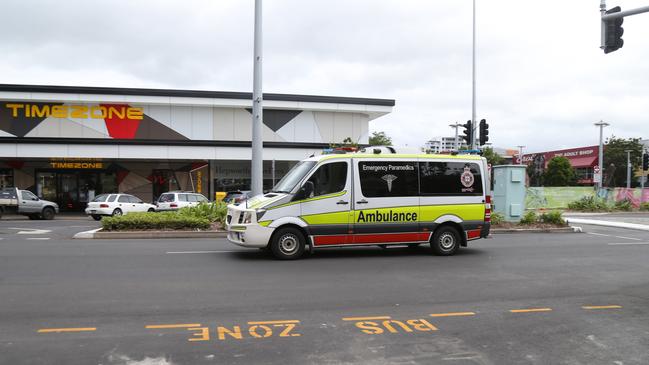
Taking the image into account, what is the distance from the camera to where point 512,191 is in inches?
766

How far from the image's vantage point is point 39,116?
3055 centimetres

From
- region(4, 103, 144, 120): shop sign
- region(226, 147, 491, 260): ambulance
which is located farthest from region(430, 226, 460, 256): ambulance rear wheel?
region(4, 103, 144, 120): shop sign

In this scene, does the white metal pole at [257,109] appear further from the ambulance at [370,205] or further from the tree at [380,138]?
the tree at [380,138]

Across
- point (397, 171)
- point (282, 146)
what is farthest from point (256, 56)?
point (282, 146)

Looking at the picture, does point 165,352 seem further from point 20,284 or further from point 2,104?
point 2,104

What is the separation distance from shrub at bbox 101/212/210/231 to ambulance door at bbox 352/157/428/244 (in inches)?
276

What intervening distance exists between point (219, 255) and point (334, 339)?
646cm

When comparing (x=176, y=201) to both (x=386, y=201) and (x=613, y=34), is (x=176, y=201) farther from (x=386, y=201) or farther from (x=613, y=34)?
(x=613, y=34)

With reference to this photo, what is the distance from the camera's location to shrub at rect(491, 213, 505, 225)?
18922 mm

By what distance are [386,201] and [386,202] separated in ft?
0.08

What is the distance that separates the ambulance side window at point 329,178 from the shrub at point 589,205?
27.7 m

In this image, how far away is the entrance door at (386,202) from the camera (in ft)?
36.8

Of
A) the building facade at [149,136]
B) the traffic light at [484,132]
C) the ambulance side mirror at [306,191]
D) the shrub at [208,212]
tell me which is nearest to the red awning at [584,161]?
the building facade at [149,136]

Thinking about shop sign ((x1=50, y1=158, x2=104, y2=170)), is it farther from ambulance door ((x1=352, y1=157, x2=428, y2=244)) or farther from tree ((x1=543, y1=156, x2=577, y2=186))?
tree ((x1=543, y1=156, x2=577, y2=186))
